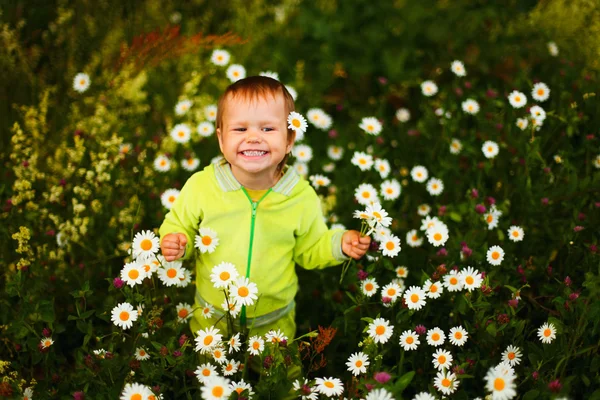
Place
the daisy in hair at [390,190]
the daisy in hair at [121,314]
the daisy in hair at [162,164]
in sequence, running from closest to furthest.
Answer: the daisy in hair at [121,314], the daisy in hair at [390,190], the daisy in hair at [162,164]

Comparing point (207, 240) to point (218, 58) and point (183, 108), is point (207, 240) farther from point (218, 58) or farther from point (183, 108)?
point (218, 58)

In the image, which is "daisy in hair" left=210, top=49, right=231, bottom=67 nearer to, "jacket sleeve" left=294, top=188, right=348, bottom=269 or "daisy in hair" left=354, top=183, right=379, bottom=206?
"daisy in hair" left=354, top=183, right=379, bottom=206

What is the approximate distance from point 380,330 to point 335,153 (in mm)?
1366

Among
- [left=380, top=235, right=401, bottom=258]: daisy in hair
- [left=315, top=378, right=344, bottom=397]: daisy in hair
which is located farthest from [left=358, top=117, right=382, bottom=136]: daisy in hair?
[left=315, top=378, right=344, bottom=397]: daisy in hair

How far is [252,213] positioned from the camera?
1797 millimetres

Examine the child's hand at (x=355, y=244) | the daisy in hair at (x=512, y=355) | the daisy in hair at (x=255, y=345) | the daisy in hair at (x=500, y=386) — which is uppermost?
the child's hand at (x=355, y=244)

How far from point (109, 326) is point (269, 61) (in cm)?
225

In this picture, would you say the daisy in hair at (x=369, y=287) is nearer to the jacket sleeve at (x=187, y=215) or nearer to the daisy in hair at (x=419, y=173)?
the jacket sleeve at (x=187, y=215)

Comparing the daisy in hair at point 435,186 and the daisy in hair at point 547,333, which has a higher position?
the daisy in hair at point 435,186

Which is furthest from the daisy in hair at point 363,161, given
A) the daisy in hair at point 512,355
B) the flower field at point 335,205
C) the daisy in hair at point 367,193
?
the daisy in hair at point 512,355

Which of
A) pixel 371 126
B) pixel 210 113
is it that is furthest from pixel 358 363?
pixel 210 113

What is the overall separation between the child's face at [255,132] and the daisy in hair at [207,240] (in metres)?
0.23

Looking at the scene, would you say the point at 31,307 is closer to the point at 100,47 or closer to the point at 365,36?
the point at 100,47

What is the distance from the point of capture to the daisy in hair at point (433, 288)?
72.8 inches
